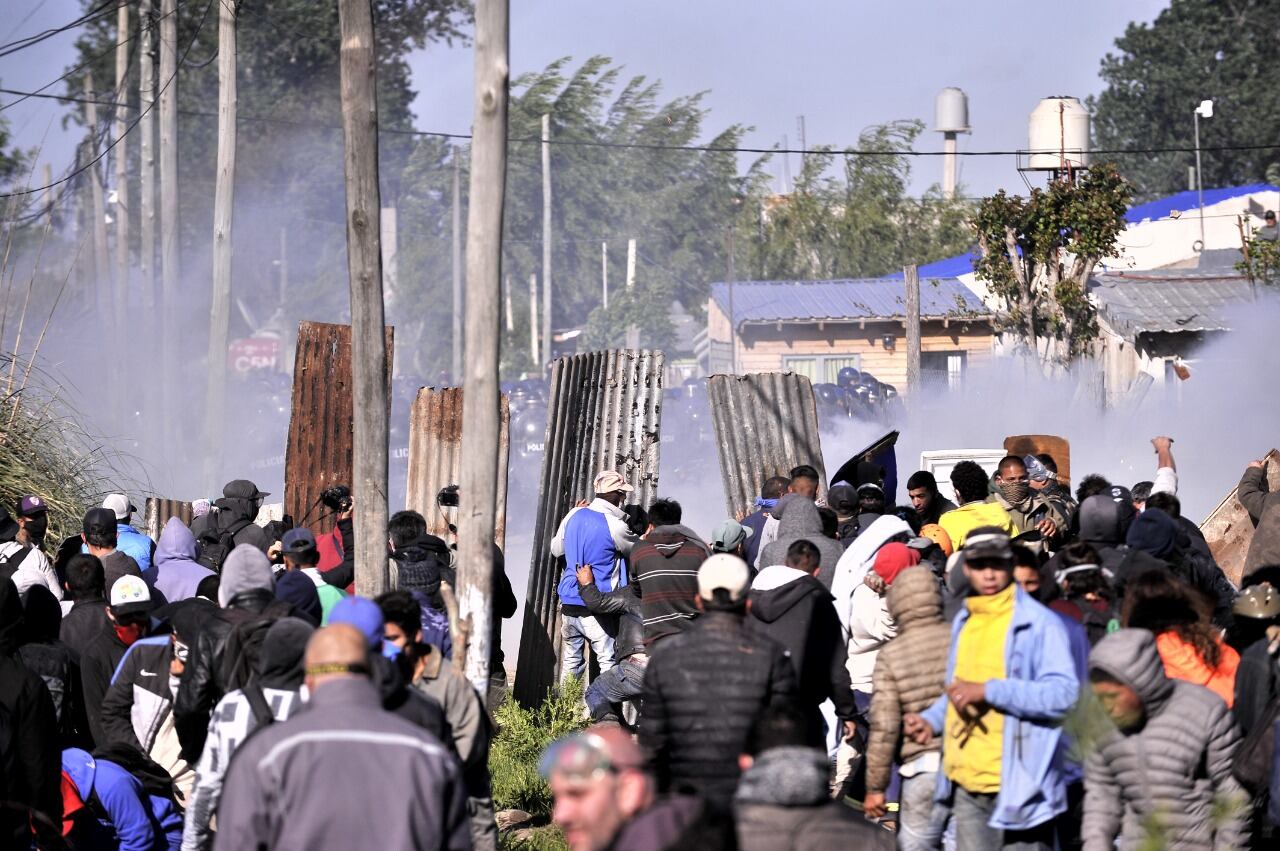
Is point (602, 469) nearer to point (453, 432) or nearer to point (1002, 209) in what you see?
point (453, 432)

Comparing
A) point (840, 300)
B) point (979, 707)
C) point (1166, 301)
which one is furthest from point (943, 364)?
point (979, 707)

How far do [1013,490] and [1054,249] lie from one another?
20402 millimetres

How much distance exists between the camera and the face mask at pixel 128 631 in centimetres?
730

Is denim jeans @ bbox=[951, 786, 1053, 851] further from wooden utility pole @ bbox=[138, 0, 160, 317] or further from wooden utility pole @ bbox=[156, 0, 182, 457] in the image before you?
wooden utility pole @ bbox=[138, 0, 160, 317]

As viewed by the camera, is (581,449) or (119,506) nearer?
(119,506)

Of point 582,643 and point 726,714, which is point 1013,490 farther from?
point 726,714

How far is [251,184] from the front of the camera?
6278 cm

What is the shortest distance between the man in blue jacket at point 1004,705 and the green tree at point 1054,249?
77.9ft

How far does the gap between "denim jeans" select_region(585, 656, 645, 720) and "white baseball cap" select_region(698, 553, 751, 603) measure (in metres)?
3.66

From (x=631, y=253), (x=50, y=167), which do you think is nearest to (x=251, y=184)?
(x=631, y=253)

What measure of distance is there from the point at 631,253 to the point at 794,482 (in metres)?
64.5

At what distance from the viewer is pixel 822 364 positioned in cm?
4397

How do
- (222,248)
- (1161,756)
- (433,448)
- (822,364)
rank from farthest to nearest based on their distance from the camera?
1. (822,364)
2. (222,248)
3. (433,448)
4. (1161,756)

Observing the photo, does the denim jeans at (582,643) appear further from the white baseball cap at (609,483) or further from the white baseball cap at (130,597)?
the white baseball cap at (130,597)
